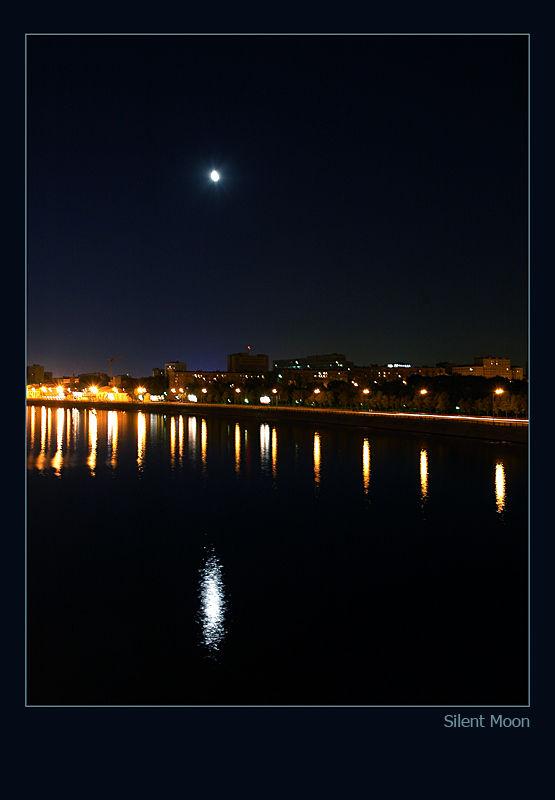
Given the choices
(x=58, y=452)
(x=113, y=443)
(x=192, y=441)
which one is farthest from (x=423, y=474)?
(x=113, y=443)

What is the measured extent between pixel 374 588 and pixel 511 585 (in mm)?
1587

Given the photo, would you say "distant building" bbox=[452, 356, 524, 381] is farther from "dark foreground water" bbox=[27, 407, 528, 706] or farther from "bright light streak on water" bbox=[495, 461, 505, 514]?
"dark foreground water" bbox=[27, 407, 528, 706]

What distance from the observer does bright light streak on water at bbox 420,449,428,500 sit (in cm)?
1148

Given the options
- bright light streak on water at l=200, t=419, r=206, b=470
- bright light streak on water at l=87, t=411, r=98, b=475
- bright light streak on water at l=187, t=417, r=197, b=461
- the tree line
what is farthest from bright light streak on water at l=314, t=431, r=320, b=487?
the tree line

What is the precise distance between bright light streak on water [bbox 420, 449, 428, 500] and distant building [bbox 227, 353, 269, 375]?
76.8 meters

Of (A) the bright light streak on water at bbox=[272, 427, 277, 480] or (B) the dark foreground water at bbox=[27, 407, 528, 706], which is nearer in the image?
(B) the dark foreground water at bbox=[27, 407, 528, 706]

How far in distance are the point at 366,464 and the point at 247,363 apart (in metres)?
82.7

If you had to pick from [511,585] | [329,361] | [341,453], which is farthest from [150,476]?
[329,361]

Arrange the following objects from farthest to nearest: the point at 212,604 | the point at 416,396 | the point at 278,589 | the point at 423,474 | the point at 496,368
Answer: the point at 496,368
the point at 416,396
the point at 423,474
the point at 278,589
the point at 212,604

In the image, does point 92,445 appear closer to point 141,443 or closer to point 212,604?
point 141,443

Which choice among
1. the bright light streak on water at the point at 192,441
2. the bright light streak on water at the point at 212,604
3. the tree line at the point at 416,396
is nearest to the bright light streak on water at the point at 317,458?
the bright light streak on water at the point at 192,441

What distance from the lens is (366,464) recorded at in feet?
50.2

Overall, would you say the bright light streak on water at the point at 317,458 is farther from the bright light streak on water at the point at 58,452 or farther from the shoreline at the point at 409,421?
the bright light streak on water at the point at 58,452

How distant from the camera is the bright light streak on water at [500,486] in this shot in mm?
10361
